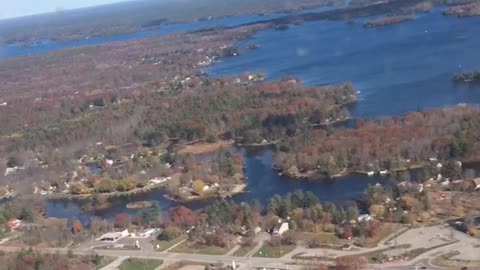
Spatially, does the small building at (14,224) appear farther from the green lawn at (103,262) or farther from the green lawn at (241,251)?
the green lawn at (241,251)

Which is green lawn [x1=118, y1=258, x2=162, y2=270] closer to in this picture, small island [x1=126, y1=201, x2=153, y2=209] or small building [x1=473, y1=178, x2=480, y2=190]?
small island [x1=126, y1=201, x2=153, y2=209]

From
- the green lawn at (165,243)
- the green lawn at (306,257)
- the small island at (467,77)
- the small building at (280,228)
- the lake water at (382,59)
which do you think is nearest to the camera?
the green lawn at (306,257)

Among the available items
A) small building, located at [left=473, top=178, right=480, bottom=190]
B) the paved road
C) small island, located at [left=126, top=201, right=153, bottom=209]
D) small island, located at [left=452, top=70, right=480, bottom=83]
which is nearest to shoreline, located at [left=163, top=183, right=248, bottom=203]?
small island, located at [left=126, top=201, right=153, bottom=209]

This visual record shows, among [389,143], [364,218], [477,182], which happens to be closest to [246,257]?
[364,218]

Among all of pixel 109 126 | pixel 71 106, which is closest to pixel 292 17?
pixel 71 106

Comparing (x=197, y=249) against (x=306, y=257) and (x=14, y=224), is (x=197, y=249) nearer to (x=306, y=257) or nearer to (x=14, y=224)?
(x=306, y=257)

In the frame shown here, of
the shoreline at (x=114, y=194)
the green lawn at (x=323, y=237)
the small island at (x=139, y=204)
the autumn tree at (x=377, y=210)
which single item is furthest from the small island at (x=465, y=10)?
the green lawn at (x=323, y=237)
